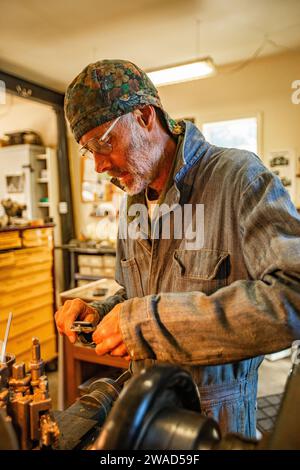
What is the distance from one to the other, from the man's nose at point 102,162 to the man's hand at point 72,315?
43 cm

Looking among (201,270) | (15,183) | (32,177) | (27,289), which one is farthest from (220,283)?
(15,183)

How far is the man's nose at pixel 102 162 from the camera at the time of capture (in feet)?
3.84

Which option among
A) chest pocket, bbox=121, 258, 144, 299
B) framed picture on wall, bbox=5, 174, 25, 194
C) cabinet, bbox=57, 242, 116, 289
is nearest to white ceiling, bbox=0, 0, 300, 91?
framed picture on wall, bbox=5, 174, 25, 194

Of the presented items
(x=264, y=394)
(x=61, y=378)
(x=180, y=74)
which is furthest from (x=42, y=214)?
(x=264, y=394)

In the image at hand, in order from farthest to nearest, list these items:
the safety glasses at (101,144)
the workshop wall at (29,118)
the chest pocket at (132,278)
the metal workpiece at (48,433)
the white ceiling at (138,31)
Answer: the workshop wall at (29,118) < the white ceiling at (138,31) < the chest pocket at (132,278) < the safety glasses at (101,144) < the metal workpiece at (48,433)

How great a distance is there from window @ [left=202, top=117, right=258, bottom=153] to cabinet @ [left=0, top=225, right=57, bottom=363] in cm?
240

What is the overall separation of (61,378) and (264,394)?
1.75 metres

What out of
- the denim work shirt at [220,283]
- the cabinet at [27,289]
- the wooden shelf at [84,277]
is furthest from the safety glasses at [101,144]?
the wooden shelf at [84,277]

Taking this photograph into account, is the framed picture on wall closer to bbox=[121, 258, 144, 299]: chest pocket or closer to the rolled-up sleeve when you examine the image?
bbox=[121, 258, 144, 299]: chest pocket

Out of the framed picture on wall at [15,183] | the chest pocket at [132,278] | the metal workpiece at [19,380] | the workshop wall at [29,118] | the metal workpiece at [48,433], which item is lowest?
the metal workpiece at [48,433]

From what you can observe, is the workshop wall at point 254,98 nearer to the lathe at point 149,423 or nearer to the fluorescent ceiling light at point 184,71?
the fluorescent ceiling light at point 184,71

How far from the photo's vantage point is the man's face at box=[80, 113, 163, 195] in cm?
112

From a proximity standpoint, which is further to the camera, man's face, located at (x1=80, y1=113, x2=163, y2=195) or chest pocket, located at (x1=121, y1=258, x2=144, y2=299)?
chest pocket, located at (x1=121, y1=258, x2=144, y2=299)

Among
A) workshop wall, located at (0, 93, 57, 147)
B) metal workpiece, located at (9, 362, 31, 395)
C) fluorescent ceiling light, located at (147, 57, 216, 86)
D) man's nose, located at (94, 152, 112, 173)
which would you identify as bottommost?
metal workpiece, located at (9, 362, 31, 395)
